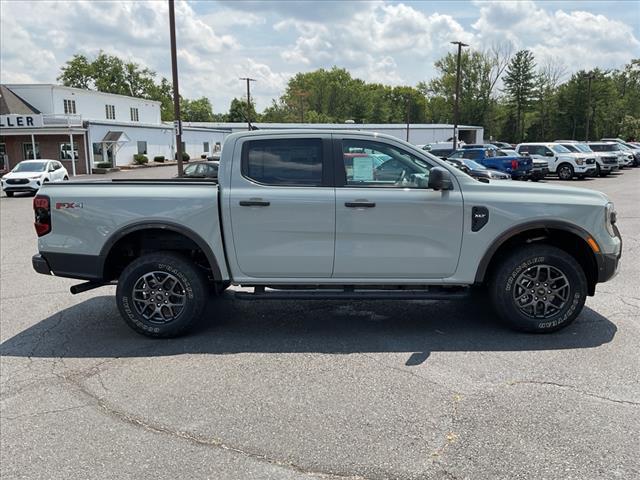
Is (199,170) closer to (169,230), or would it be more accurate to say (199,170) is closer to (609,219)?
(169,230)

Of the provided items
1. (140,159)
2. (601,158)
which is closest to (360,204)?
(601,158)

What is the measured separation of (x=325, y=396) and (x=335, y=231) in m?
1.59

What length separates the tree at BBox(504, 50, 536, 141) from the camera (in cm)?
7938

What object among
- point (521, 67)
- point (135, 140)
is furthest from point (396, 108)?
point (135, 140)

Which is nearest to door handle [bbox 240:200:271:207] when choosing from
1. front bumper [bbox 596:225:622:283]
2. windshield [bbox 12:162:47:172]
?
front bumper [bbox 596:225:622:283]

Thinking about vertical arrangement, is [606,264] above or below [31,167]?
below

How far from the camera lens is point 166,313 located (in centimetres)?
508

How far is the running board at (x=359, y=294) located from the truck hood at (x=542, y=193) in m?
1.01

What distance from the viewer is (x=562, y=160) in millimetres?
26891

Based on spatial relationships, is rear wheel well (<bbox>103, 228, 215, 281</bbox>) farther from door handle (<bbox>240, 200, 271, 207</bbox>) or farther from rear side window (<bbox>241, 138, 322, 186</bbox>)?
rear side window (<bbox>241, 138, 322, 186</bbox>)

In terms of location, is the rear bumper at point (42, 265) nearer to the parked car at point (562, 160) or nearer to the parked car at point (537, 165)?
the parked car at point (537, 165)

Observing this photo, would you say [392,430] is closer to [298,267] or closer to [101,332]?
[298,267]

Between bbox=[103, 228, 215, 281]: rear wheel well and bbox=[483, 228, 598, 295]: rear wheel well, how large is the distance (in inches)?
109

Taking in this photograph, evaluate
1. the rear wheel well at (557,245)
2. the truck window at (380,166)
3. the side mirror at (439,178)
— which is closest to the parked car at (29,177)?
the truck window at (380,166)
